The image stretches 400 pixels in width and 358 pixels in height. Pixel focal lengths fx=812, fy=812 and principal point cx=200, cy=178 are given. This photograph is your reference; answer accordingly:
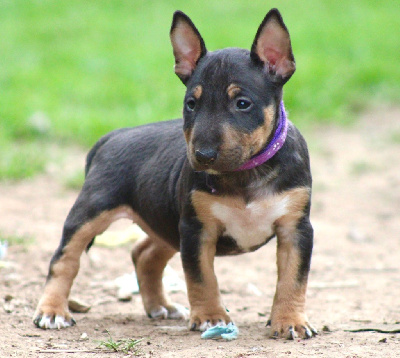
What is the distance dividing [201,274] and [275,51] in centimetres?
138

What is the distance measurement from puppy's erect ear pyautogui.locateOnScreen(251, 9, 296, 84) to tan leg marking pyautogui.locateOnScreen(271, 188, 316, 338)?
69cm

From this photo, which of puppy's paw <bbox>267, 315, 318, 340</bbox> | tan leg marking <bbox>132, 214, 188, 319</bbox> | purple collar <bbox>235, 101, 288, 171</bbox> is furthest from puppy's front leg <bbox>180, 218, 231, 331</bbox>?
tan leg marking <bbox>132, 214, 188, 319</bbox>

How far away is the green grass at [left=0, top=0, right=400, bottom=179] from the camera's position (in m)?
11.1

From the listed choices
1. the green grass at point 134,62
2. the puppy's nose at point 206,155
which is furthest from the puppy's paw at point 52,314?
the green grass at point 134,62

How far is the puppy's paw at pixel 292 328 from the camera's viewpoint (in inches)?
186

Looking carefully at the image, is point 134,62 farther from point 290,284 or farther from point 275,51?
point 290,284

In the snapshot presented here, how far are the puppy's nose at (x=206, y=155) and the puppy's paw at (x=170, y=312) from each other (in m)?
1.79

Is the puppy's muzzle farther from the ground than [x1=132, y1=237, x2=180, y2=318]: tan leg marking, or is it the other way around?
the puppy's muzzle

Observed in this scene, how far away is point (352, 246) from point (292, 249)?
3.34m

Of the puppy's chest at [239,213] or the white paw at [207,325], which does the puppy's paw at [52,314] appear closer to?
the white paw at [207,325]

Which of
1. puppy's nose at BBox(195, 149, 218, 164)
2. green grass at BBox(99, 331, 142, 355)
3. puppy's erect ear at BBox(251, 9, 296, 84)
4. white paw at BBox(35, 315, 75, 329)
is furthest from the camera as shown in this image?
white paw at BBox(35, 315, 75, 329)

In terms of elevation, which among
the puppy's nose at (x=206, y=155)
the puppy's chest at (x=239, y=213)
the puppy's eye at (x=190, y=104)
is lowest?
the puppy's chest at (x=239, y=213)

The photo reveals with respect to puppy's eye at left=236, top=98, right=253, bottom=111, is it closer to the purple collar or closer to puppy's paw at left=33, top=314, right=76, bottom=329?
the purple collar

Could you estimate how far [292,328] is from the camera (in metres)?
4.73
